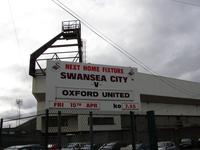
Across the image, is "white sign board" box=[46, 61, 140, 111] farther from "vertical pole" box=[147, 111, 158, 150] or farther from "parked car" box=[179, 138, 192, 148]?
"parked car" box=[179, 138, 192, 148]

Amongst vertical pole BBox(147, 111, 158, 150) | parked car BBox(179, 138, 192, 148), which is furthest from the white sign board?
parked car BBox(179, 138, 192, 148)

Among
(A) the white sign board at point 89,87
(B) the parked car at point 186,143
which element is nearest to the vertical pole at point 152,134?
(A) the white sign board at point 89,87

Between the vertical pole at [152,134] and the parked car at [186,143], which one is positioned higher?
the vertical pole at [152,134]

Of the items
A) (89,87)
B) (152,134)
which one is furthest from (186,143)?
(152,134)

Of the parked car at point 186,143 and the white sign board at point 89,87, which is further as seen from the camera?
the parked car at point 186,143

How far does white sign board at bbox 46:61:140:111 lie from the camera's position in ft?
43.3

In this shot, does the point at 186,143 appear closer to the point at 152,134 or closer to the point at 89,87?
the point at 89,87

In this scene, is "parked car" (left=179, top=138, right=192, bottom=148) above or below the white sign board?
below

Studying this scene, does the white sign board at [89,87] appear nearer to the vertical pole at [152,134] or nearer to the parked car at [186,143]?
the vertical pole at [152,134]

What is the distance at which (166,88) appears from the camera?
204ft

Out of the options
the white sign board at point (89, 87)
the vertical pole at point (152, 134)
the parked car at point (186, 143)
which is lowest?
the parked car at point (186, 143)

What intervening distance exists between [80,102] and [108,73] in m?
1.90

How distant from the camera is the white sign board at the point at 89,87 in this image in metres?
13.2

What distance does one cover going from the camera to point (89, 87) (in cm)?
1377
